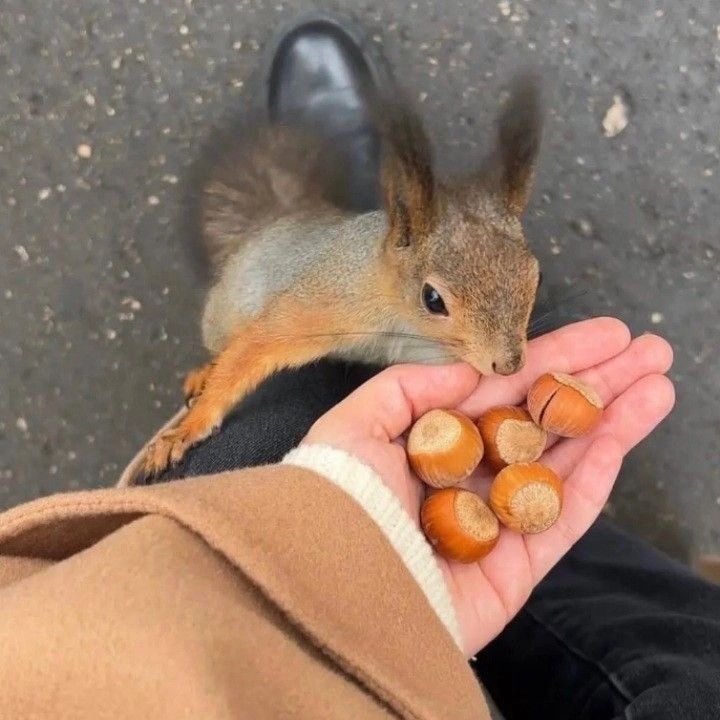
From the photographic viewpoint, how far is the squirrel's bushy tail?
3.88ft

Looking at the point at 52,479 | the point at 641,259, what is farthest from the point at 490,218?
the point at 52,479

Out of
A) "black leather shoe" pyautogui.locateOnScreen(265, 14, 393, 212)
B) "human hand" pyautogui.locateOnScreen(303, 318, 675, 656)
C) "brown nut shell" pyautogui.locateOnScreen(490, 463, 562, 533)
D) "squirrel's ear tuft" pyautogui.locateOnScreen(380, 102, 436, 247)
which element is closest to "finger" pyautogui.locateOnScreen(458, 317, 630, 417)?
"human hand" pyautogui.locateOnScreen(303, 318, 675, 656)

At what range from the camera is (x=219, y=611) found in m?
0.51

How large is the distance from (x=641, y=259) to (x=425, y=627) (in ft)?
2.86

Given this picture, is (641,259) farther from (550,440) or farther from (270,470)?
(270,470)

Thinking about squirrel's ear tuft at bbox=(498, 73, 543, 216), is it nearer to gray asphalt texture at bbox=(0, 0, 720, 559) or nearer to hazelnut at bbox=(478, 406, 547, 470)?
hazelnut at bbox=(478, 406, 547, 470)

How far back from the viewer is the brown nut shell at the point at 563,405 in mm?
871

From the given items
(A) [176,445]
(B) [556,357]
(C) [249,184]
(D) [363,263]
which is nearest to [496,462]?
(B) [556,357]

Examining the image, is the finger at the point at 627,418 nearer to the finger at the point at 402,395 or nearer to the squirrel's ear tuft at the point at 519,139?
the finger at the point at 402,395

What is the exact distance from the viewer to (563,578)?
41.7 inches

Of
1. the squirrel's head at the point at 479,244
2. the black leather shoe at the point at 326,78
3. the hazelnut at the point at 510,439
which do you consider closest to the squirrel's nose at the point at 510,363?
the squirrel's head at the point at 479,244

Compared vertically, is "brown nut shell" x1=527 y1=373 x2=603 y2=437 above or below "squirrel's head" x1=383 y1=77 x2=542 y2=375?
below

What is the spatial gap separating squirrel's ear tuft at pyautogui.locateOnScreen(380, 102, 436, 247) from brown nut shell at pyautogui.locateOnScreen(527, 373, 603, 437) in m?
0.22

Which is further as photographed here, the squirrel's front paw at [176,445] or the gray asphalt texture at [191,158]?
the gray asphalt texture at [191,158]
